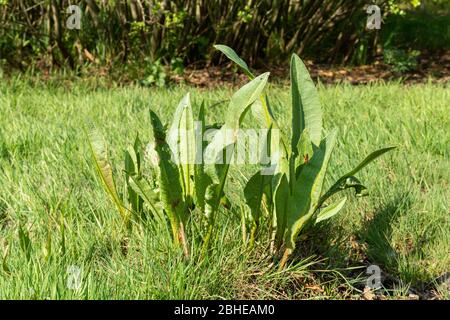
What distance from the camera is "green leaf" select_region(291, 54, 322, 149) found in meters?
1.98

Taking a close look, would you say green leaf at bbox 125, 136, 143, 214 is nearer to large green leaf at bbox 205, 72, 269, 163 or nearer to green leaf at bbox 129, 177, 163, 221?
green leaf at bbox 129, 177, 163, 221

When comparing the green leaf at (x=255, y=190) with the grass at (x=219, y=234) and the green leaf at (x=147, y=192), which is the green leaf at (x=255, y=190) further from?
the green leaf at (x=147, y=192)

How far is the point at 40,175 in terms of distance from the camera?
2.74 metres

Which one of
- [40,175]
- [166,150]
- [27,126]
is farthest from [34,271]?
[27,126]

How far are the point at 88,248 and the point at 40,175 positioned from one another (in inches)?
33.4

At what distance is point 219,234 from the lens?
6.50 ft

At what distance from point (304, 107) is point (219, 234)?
466mm

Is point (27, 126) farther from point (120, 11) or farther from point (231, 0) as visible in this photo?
point (231, 0)

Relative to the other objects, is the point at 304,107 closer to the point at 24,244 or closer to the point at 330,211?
the point at 330,211

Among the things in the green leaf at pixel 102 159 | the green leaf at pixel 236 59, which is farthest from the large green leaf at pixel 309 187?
the green leaf at pixel 102 159

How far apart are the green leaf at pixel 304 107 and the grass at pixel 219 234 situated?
0.99 ft

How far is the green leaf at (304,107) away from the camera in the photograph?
198 cm

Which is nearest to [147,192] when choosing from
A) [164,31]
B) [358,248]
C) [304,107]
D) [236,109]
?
[236,109]

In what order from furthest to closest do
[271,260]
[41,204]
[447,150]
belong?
[447,150] < [41,204] < [271,260]
